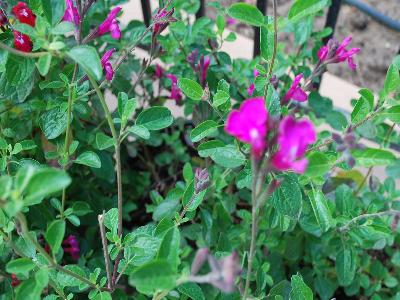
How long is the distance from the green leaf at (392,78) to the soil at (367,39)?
137 centimetres

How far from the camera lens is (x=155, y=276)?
1.65ft

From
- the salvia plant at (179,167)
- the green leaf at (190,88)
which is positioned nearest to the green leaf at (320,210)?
the salvia plant at (179,167)

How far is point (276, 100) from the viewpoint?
2.44 ft

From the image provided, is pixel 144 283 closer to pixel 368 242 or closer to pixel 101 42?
pixel 368 242

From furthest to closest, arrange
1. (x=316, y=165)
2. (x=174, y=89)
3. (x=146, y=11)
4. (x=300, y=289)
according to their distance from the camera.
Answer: (x=146, y=11), (x=174, y=89), (x=300, y=289), (x=316, y=165)

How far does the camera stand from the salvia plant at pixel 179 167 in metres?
0.55

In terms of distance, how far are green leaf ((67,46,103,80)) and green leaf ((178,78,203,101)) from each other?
22 centimetres

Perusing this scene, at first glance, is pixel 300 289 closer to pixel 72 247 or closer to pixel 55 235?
pixel 55 235

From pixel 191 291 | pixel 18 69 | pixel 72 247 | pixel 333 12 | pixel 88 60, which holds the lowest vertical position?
pixel 72 247

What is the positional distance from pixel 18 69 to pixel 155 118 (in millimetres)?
203

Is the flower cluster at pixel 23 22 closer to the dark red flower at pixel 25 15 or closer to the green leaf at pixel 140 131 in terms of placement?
the dark red flower at pixel 25 15

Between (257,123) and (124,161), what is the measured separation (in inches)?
33.5

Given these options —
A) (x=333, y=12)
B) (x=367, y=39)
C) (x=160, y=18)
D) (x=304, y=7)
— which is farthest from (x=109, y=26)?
(x=367, y=39)

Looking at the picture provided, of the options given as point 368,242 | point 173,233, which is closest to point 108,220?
point 173,233
